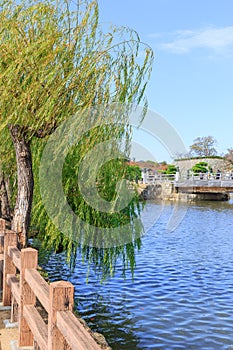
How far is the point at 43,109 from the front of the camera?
6684 mm

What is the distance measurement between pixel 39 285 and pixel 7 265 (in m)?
2.08

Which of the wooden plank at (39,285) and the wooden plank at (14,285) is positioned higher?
the wooden plank at (39,285)

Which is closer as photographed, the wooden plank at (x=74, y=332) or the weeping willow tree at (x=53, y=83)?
the wooden plank at (x=74, y=332)

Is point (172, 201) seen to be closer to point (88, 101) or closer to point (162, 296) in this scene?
point (162, 296)

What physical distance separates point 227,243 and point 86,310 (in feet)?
36.2

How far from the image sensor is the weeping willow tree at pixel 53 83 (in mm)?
6785

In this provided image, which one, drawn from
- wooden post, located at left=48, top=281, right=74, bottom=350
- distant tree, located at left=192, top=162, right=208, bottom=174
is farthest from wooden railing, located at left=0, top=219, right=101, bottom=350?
distant tree, located at left=192, top=162, right=208, bottom=174

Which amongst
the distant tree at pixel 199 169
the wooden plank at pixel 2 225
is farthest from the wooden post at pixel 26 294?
the distant tree at pixel 199 169

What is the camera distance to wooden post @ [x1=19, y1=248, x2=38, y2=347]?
4875 millimetres

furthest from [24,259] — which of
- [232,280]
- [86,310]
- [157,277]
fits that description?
[232,280]

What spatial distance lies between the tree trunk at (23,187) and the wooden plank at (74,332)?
12.0 feet

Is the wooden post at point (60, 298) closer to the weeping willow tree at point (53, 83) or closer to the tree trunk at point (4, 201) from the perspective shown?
the weeping willow tree at point (53, 83)

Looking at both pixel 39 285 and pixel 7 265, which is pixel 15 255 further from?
pixel 39 285

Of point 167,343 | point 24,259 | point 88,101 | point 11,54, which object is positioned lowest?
point 167,343
